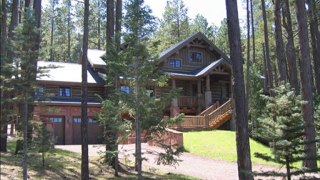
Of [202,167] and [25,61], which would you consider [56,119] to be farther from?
[25,61]

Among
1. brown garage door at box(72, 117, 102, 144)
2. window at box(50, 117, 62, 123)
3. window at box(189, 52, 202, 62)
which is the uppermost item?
window at box(189, 52, 202, 62)

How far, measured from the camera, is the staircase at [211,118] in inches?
1123

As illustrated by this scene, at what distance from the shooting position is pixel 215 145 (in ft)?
76.8

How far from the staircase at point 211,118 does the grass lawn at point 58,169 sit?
1190cm

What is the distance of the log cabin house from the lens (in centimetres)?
2944

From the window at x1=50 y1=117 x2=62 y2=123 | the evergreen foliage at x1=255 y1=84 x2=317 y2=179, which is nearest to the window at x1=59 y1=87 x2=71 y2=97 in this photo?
the window at x1=50 y1=117 x2=62 y2=123

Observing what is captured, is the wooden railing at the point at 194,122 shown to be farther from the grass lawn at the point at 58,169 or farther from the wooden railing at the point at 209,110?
the grass lawn at the point at 58,169

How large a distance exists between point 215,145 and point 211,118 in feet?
21.6

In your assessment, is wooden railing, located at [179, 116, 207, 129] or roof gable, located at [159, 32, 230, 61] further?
roof gable, located at [159, 32, 230, 61]

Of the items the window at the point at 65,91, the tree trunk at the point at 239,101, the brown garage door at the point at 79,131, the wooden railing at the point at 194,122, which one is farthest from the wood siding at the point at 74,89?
the tree trunk at the point at 239,101

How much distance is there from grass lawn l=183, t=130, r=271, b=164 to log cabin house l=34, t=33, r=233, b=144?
1860 millimetres

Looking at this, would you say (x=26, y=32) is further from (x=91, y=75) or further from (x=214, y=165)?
(x=91, y=75)

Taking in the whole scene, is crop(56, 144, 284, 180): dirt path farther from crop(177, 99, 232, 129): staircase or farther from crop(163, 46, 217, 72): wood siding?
crop(163, 46, 217, 72): wood siding

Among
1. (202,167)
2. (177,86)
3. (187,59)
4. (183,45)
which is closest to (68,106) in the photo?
(177,86)
